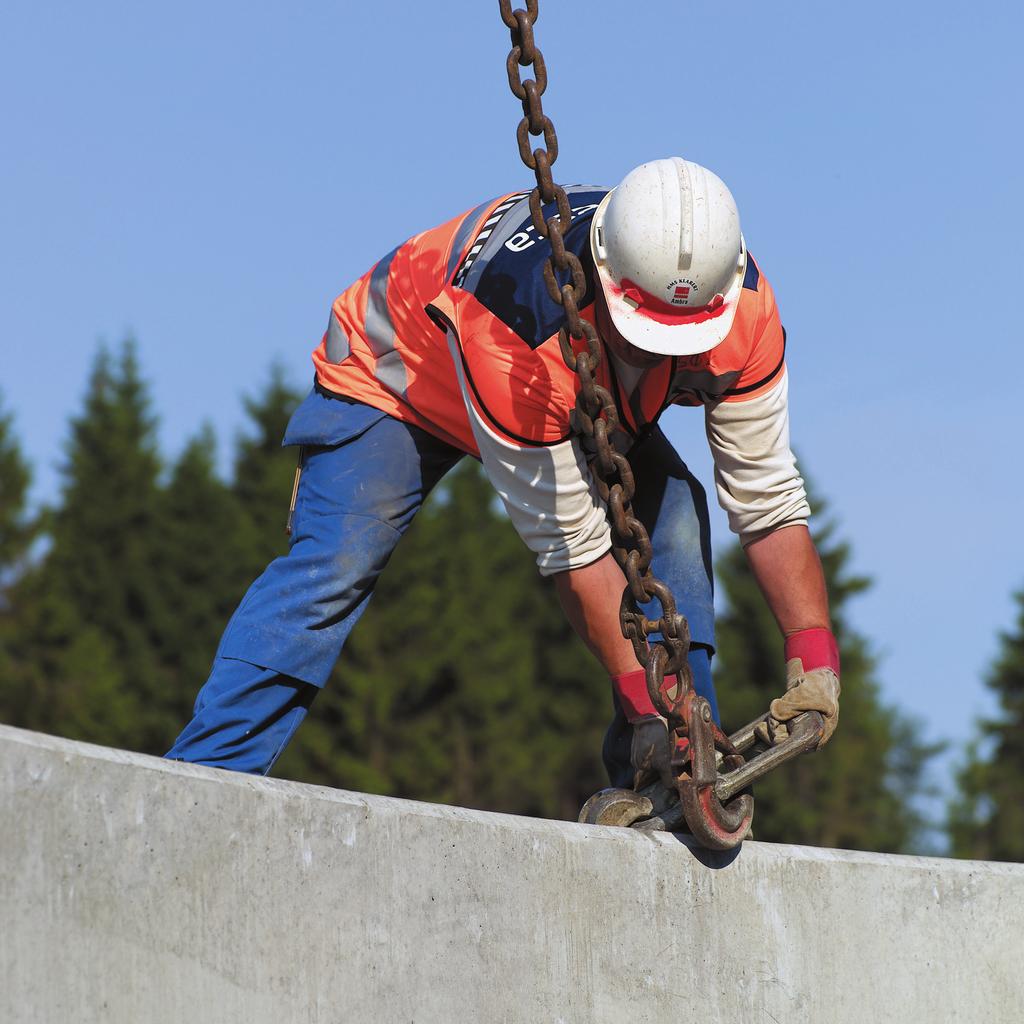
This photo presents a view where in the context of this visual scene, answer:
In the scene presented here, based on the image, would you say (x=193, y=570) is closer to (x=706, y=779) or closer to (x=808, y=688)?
(x=808, y=688)

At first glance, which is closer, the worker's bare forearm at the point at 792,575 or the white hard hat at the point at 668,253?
the white hard hat at the point at 668,253

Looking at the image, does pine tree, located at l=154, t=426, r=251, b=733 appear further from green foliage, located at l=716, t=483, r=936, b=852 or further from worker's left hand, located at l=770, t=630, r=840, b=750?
worker's left hand, located at l=770, t=630, r=840, b=750

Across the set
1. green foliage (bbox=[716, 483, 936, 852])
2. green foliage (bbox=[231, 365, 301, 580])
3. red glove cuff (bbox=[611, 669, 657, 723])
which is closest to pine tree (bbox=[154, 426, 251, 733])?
green foliage (bbox=[231, 365, 301, 580])

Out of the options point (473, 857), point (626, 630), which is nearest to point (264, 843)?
point (473, 857)

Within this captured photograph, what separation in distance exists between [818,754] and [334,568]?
2766 cm

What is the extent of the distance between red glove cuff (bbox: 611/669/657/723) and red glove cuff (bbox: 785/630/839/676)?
15.8 inches

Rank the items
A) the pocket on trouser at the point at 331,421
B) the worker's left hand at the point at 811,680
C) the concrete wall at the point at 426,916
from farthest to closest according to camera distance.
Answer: the pocket on trouser at the point at 331,421
the worker's left hand at the point at 811,680
the concrete wall at the point at 426,916

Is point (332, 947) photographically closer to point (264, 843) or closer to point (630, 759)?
point (264, 843)

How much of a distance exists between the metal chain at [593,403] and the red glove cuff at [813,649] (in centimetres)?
76

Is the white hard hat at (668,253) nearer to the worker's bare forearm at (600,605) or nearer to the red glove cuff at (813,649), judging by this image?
the worker's bare forearm at (600,605)

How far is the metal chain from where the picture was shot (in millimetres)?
3586

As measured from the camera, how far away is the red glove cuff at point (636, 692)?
4.33m

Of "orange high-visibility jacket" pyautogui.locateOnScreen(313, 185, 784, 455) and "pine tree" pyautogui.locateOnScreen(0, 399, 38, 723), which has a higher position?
"pine tree" pyautogui.locateOnScreen(0, 399, 38, 723)

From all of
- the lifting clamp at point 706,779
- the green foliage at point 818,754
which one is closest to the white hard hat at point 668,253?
the lifting clamp at point 706,779
